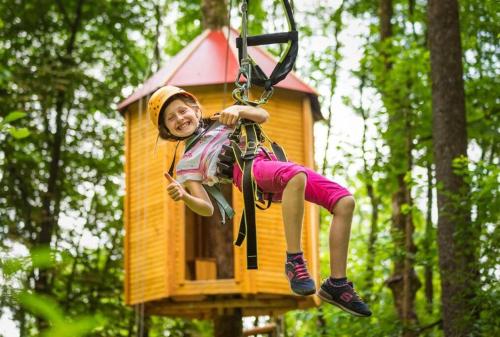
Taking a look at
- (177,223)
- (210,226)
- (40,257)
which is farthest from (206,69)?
(40,257)

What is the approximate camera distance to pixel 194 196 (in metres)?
4.49

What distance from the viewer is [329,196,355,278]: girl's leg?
4.16 m

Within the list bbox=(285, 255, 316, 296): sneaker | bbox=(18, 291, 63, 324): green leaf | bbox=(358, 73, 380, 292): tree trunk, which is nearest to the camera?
bbox=(18, 291, 63, 324): green leaf

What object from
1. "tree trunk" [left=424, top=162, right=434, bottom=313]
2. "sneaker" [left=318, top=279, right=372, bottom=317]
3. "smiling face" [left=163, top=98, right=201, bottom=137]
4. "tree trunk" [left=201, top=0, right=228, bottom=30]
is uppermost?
"tree trunk" [left=201, top=0, right=228, bottom=30]

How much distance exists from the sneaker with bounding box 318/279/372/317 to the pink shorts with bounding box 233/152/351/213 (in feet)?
1.01

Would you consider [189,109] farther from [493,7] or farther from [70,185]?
[70,185]

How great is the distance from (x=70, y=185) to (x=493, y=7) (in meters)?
7.05

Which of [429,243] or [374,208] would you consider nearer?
[429,243]

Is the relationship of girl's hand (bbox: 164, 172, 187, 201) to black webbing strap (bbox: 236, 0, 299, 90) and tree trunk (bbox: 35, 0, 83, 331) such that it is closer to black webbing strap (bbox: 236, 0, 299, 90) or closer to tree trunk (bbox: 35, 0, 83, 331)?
black webbing strap (bbox: 236, 0, 299, 90)

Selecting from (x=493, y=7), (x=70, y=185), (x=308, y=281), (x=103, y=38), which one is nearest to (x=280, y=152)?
(x=308, y=281)

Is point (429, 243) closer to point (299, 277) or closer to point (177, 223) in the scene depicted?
point (177, 223)

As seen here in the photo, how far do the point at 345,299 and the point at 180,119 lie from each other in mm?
1038

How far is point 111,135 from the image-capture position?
50.0 feet

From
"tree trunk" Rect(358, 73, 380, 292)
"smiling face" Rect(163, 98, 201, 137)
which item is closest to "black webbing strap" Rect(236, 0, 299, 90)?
"smiling face" Rect(163, 98, 201, 137)
